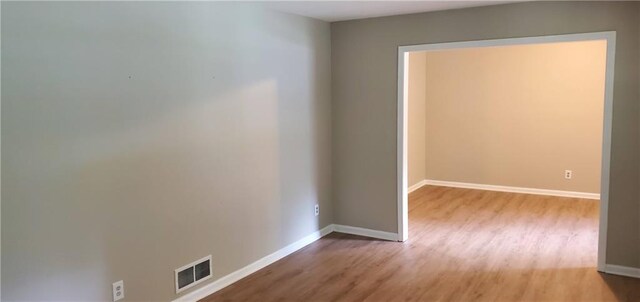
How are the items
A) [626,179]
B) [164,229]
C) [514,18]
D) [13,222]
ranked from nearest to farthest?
[13,222]
[164,229]
[626,179]
[514,18]

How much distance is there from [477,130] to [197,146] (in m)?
4.71

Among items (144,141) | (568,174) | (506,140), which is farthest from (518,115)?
(144,141)

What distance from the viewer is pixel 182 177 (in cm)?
325

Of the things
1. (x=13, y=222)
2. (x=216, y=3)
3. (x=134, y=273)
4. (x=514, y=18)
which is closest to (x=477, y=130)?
(x=514, y=18)

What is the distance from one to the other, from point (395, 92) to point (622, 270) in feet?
7.49

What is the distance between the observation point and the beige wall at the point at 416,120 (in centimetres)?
680

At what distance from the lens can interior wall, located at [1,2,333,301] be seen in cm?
239

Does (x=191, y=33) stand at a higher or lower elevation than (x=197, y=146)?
higher

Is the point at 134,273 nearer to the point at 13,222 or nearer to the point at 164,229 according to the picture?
the point at 164,229

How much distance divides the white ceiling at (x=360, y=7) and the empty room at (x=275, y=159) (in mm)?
41

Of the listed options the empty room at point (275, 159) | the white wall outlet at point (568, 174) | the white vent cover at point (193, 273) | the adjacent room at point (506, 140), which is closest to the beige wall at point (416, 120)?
the adjacent room at point (506, 140)

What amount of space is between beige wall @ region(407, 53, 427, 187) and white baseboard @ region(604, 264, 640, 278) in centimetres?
324

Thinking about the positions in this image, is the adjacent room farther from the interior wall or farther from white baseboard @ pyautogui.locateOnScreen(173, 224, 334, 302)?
the interior wall

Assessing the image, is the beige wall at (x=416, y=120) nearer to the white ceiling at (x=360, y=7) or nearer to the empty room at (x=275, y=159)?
the empty room at (x=275, y=159)
